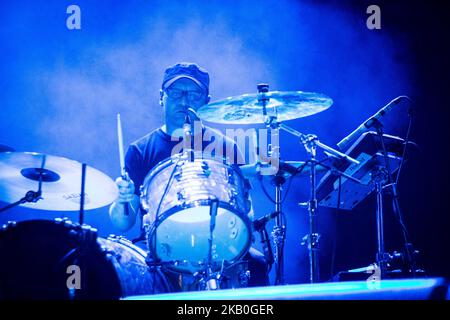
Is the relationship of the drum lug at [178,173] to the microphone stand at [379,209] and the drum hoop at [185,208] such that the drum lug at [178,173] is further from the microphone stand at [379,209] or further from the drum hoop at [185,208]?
the microphone stand at [379,209]

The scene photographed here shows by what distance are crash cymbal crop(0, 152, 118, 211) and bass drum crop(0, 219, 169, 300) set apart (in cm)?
41

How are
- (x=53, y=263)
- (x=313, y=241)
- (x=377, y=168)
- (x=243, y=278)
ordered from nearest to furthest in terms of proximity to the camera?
(x=53, y=263) → (x=243, y=278) → (x=313, y=241) → (x=377, y=168)

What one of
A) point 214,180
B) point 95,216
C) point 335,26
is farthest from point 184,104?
point 335,26

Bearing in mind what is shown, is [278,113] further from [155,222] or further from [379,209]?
[155,222]

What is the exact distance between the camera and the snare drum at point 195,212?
227cm

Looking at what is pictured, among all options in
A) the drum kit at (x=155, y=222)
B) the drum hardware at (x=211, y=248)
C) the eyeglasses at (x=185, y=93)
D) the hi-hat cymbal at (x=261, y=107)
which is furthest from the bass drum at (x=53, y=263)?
the eyeglasses at (x=185, y=93)

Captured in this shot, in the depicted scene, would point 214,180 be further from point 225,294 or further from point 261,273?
point 225,294

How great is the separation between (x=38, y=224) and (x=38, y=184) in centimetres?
72

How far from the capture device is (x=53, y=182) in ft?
7.85

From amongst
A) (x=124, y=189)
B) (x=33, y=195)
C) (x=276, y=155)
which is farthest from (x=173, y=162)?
(x=33, y=195)

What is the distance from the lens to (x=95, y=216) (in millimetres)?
3572

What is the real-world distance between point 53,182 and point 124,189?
34 cm

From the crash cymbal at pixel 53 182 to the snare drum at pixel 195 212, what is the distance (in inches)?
9.7

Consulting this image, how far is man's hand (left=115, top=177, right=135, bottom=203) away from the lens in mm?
2430
